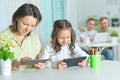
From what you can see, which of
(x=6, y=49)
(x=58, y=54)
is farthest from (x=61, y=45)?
(x=6, y=49)

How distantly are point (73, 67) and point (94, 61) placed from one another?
0.17 m

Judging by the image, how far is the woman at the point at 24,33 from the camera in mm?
2105

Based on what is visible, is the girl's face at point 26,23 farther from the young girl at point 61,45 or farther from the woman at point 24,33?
the young girl at point 61,45

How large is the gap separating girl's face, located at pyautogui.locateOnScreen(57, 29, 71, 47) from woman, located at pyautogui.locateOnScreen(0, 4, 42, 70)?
0.19m

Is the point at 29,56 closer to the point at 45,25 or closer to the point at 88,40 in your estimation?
the point at 88,40

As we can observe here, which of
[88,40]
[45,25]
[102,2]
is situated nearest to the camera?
[88,40]

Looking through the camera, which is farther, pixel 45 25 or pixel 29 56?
pixel 45 25

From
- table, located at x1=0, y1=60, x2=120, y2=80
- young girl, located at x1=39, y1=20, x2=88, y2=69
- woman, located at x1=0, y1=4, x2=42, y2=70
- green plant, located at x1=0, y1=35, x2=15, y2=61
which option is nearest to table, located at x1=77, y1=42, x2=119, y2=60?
young girl, located at x1=39, y1=20, x2=88, y2=69

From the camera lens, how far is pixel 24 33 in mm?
2205

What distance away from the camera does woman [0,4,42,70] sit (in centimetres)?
211

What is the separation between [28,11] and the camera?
2.11m

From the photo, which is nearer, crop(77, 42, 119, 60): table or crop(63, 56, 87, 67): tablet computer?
crop(63, 56, 87, 67): tablet computer

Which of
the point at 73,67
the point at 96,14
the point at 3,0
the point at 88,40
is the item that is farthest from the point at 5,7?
the point at 96,14

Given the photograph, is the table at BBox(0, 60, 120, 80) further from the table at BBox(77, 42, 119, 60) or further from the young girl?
the table at BBox(77, 42, 119, 60)
